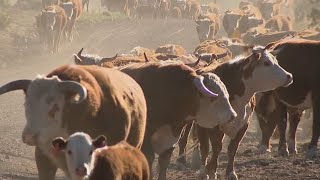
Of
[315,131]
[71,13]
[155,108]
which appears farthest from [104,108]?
[71,13]

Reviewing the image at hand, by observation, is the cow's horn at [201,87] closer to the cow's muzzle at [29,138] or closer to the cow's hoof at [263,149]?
the cow's muzzle at [29,138]

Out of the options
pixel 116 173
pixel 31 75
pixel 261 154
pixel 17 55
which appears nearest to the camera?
pixel 116 173

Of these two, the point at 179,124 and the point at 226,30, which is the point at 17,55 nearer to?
the point at 226,30

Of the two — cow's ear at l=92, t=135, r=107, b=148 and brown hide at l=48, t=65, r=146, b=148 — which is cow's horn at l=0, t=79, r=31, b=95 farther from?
cow's ear at l=92, t=135, r=107, b=148

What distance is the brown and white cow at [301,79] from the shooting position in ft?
41.8

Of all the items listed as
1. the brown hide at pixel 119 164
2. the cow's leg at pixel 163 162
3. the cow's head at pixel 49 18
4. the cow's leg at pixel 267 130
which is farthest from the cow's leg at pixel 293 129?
the cow's head at pixel 49 18

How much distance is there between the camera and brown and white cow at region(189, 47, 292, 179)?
1144 cm

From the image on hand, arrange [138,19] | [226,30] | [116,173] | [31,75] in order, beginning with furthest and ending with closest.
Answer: [138,19] → [226,30] → [31,75] → [116,173]

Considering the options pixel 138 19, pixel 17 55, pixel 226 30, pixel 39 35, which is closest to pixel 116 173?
pixel 17 55

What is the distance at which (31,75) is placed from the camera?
27.6 metres

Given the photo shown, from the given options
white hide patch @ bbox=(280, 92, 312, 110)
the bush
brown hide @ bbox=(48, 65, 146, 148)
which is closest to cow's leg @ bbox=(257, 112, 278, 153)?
white hide patch @ bbox=(280, 92, 312, 110)

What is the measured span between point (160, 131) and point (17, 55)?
21.6 m

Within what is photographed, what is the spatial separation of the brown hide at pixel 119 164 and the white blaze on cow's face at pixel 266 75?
3.79 metres

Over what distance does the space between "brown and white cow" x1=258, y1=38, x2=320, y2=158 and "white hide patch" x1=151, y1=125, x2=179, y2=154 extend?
10.5 ft
